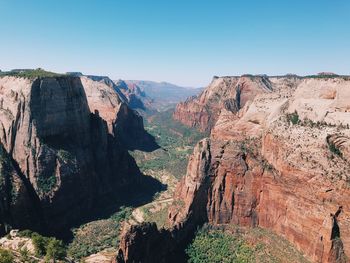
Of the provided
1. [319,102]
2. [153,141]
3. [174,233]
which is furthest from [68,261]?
[153,141]

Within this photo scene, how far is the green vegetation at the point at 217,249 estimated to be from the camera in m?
72.5

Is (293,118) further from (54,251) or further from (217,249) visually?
(54,251)

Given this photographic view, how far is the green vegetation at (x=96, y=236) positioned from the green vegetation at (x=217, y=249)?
843 inches

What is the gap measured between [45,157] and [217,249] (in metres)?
51.9

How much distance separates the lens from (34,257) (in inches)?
2549

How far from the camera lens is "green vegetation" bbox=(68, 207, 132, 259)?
272ft

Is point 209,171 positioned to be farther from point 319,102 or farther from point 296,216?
point 319,102

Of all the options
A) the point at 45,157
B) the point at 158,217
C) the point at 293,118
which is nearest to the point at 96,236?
the point at 158,217

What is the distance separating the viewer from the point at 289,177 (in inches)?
2825

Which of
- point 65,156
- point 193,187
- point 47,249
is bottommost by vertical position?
point 47,249

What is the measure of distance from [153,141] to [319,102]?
11916cm

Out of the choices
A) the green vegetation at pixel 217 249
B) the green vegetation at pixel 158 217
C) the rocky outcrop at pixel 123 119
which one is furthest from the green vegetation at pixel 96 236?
the rocky outcrop at pixel 123 119

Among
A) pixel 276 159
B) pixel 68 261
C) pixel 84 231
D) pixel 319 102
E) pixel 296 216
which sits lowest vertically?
pixel 84 231

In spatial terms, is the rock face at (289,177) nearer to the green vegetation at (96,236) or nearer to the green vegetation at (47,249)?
the green vegetation at (47,249)
